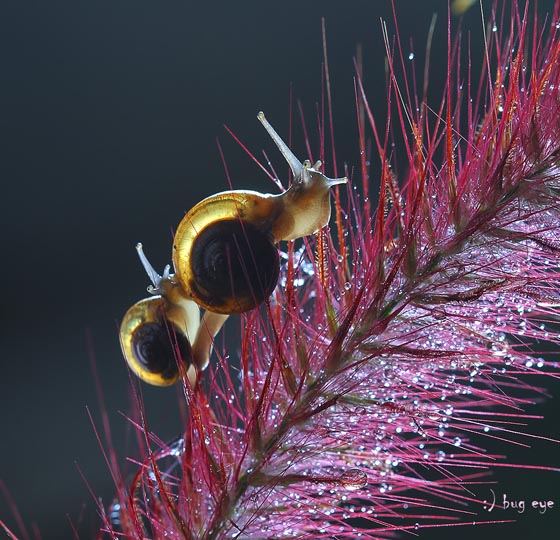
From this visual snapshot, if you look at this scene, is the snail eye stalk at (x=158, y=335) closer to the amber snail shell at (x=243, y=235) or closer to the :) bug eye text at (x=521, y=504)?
the amber snail shell at (x=243, y=235)

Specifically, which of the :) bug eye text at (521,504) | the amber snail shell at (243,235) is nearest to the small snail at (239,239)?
the amber snail shell at (243,235)

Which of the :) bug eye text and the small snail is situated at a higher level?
the small snail

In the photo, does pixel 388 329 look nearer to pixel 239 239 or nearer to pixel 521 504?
pixel 239 239

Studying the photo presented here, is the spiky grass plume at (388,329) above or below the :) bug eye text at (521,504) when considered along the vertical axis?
above

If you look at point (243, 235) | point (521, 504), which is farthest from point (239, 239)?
point (521, 504)

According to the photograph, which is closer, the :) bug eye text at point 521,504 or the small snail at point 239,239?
the small snail at point 239,239

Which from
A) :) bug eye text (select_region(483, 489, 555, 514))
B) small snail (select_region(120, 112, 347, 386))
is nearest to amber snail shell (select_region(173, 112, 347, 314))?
small snail (select_region(120, 112, 347, 386))

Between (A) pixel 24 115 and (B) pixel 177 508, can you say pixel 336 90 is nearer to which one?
(A) pixel 24 115

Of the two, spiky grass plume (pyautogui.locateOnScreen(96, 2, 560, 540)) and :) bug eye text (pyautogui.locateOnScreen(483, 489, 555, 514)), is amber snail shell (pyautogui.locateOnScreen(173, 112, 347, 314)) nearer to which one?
spiky grass plume (pyautogui.locateOnScreen(96, 2, 560, 540))

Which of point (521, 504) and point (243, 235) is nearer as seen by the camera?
point (243, 235)

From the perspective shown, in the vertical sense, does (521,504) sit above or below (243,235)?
below

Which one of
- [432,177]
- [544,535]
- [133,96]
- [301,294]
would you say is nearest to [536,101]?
[432,177]
